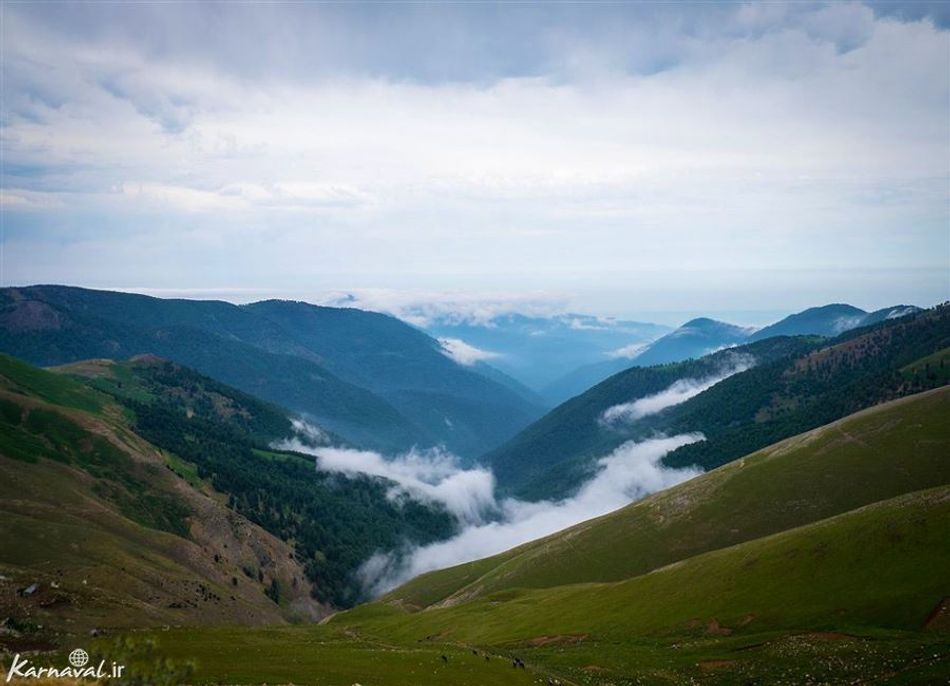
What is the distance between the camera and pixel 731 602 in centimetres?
7650

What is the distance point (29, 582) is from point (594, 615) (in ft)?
226

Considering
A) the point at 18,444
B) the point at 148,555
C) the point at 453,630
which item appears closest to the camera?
the point at 453,630

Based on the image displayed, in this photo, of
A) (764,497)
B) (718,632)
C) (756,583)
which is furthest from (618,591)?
(764,497)

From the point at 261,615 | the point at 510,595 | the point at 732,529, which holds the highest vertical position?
the point at 732,529

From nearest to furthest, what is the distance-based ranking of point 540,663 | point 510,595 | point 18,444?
point 540,663 → point 510,595 → point 18,444

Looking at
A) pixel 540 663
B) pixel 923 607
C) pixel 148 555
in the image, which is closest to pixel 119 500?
pixel 148 555

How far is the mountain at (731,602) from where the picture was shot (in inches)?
2093

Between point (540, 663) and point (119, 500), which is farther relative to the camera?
point (119, 500)

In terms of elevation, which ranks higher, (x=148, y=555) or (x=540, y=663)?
(x=540, y=663)

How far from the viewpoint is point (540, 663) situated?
66.1 metres

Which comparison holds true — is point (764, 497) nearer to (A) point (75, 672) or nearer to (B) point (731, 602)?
(B) point (731, 602)

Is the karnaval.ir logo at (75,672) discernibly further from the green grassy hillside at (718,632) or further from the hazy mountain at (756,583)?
the hazy mountain at (756,583)

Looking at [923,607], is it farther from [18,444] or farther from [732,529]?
[18,444]

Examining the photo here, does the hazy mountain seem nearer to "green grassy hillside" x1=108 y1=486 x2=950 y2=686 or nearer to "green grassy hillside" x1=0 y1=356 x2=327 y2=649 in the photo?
"green grassy hillside" x1=108 y1=486 x2=950 y2=686
